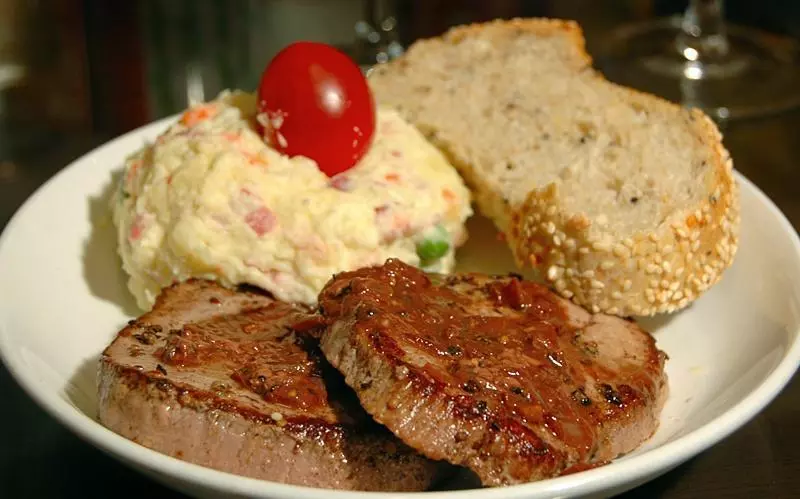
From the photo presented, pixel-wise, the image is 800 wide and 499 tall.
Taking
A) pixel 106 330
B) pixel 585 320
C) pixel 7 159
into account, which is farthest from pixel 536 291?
pixel 7 159

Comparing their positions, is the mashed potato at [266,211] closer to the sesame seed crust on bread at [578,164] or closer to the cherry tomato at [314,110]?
the cherry tomato at [314,110]

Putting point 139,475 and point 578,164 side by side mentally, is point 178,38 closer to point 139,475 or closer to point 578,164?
point 578,164

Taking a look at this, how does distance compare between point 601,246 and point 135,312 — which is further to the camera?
point 135,312

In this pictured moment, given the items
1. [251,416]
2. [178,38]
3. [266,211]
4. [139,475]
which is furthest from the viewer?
[178,38]

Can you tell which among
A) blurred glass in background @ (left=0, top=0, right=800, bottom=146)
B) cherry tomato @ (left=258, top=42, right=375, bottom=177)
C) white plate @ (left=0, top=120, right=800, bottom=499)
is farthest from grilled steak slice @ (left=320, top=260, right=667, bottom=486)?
blurred glass in background @ (left=0, top=0, right=800, bottom=146)

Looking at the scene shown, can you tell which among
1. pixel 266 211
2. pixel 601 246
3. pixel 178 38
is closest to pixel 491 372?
pixel 601 246

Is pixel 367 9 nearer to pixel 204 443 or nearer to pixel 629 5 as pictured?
pixel 629 5

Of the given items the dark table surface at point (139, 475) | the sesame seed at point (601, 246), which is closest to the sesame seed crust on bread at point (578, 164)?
the sesame seed at point (601, 246)
